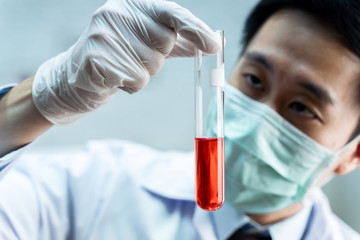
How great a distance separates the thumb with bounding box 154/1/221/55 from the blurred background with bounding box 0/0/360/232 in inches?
34.6

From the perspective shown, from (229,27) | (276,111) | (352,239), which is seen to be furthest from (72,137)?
(352,239)

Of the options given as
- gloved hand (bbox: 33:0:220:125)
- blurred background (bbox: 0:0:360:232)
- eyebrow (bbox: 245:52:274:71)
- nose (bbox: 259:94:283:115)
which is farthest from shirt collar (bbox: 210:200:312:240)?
blurred background (bbox: 0:0:360:232)

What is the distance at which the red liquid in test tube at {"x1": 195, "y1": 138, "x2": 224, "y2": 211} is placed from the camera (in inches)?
29.9

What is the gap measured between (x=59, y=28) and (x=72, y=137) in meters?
0.57

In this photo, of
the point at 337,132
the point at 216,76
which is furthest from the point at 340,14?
the point at 216,76

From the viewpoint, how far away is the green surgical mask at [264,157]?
107 centimetres

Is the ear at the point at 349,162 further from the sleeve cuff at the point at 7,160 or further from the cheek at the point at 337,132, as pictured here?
the sleeve cuff at the point at 7,160

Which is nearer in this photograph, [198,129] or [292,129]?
[198,129]

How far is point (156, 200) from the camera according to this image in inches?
50.6

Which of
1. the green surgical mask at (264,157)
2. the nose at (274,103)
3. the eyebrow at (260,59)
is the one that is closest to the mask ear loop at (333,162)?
the green surgical mask at (264,157)

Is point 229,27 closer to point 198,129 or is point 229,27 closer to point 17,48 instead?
point 198,129

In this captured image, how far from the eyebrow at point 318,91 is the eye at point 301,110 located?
2.0 inches

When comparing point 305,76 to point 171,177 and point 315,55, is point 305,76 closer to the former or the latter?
point 315,55

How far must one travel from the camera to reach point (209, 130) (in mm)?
807
